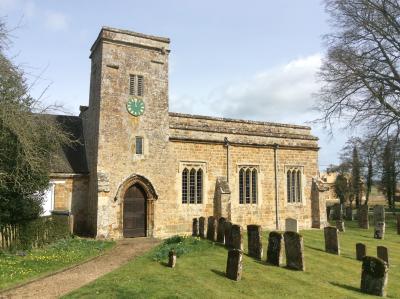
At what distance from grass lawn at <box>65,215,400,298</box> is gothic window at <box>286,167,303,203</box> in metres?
9.32

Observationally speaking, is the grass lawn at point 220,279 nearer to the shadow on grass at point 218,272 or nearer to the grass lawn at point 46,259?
the shadow on grass at point 218,272

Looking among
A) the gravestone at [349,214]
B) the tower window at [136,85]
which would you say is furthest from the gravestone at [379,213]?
the tower window at [136,85]

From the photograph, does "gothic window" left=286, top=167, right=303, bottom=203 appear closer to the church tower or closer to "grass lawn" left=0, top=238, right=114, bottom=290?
the church tower

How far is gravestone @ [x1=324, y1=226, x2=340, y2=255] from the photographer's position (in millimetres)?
16328

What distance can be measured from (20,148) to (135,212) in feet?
24.2

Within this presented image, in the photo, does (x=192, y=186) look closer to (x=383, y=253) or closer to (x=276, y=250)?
(x=276, y=250)

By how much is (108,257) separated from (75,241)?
3.29 meters

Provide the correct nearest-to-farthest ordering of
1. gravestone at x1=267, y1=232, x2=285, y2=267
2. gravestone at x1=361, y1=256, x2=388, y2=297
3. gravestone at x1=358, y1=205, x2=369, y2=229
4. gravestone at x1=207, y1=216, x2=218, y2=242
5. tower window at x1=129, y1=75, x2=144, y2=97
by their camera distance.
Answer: gravestone at x1=361, y1=256, x2=388, y2=297
gravestone at x1=267, y1=232, x2=285, y2=267
gravestone at x1=207, y1=216, x2=218, y2=242
tower window at x1=129, y1=75, x2=144, y2=97
gravestone at x1=358, y1=205, x2=369, y2=229

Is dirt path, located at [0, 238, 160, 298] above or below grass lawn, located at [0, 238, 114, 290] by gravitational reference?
below

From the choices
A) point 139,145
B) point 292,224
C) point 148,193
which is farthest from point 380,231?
point 139,145

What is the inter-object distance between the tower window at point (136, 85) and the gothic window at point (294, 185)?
10819 millimetres

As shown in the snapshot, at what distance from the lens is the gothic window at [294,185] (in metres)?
25.1

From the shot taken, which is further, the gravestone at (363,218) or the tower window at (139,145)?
the gravestone at (363,218)

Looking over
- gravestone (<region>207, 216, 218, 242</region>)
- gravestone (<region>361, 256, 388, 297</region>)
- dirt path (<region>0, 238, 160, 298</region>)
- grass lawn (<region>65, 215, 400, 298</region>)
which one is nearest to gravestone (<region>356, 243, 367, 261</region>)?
grass lawn (<region>65, 215, 400, 298</region>)
